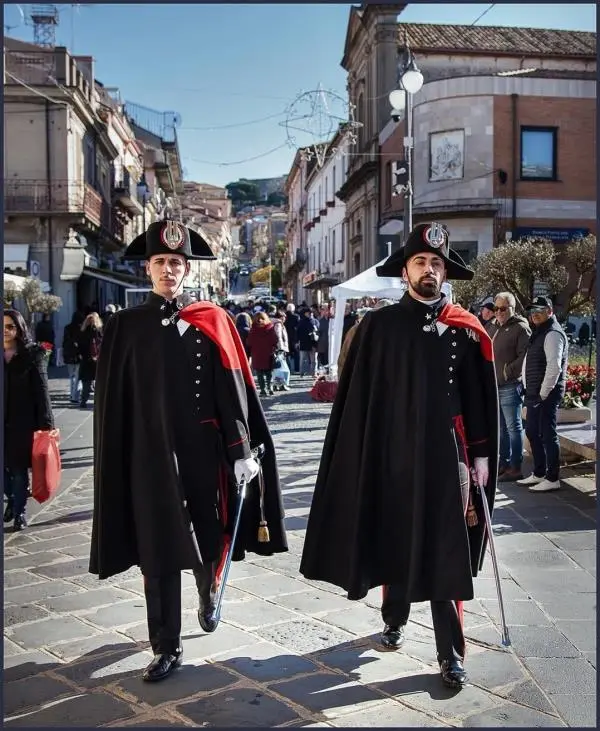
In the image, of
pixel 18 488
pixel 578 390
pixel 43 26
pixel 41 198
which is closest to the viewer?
pixel 18 488

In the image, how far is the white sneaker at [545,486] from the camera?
812 cm

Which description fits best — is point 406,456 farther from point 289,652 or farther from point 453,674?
point 289,652

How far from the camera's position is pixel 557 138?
2694 centimetres

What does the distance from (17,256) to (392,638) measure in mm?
25710

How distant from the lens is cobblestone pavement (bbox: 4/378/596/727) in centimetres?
370

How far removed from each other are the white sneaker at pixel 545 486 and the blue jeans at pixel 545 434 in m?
0.04

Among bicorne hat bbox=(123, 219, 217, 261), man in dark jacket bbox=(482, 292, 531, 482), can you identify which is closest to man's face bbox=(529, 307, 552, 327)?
man in dark jacket bbox=(482, 292, 531, 482)

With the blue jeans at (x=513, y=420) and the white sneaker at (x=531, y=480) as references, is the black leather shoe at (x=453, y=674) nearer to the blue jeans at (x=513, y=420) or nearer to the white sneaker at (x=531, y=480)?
the white sneaker at (x=531, y=480)

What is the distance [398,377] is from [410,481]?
1.57 ft

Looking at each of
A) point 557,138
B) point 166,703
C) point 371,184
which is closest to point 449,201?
point 557,138

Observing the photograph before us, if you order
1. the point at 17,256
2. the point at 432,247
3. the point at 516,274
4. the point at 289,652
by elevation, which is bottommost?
the point at 289,652

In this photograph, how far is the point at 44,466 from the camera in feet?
21.8

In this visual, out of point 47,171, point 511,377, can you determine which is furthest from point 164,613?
point 47,171

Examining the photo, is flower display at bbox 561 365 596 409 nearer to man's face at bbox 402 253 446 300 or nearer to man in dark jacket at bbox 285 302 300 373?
man's face at bbox 402 253 446 300
